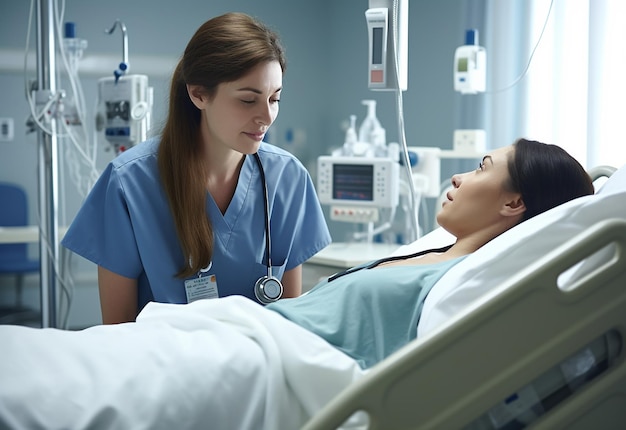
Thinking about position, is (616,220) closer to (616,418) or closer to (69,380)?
(616,418)

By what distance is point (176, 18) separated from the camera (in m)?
4.45

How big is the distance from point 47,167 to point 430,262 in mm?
1733

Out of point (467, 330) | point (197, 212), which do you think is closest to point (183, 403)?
point (467, 330)

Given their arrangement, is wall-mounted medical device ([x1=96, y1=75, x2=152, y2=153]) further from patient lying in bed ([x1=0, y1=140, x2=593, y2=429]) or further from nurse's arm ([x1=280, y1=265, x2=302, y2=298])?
patient lying in bed ([x1=0, y1=140, x2=593, y2=429])

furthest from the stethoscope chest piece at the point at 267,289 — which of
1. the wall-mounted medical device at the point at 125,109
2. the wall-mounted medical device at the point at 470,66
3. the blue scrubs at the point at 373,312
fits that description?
the wall-mounted medical device at the point at 470,66

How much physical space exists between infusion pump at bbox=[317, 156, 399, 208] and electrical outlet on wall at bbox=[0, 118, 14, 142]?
1.91 meters

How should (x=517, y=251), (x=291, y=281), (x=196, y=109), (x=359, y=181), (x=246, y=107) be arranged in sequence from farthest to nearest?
(x=359, y=181) < (x=291, y=281) < (x=196, y=109) < (x=246, y=107) < (x=517, y=251)

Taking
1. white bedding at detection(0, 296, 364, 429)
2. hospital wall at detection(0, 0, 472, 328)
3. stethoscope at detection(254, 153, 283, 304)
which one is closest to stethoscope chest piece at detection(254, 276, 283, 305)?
stethoscope at detection(254, 153, 283, 304)

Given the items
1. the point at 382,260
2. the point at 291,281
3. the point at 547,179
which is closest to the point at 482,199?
the point at 547,179

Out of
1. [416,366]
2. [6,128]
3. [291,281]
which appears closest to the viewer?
[416,366]

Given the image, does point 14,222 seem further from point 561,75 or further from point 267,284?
point 561,75

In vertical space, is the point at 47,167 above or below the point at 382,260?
above

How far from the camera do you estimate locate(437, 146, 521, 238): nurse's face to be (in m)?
1.68

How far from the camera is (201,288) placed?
197 centimetres
